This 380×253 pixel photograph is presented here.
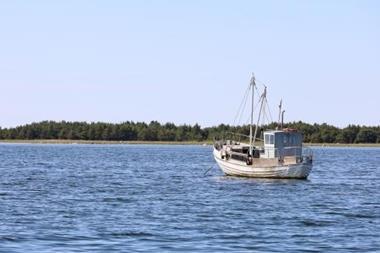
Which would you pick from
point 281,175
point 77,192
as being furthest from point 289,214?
point 281,175

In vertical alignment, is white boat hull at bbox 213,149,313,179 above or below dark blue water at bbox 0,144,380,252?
above

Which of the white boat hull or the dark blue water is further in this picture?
the white boat hull

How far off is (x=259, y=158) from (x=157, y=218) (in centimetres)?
4723

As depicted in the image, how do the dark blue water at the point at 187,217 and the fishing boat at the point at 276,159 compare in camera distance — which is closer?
the dark blue water at the point at 187,217

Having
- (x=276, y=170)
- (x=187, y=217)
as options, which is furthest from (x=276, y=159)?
(x=187, y=217)

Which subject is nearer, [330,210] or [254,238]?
[254,238]

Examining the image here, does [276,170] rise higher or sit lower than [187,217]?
higher

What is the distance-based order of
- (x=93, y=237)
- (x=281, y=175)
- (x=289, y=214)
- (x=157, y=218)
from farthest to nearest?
(x=281, y=175) < (x=289, y=214) < (x=157, y=218) < (x=93, y=237)

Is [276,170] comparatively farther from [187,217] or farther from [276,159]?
[187,217]

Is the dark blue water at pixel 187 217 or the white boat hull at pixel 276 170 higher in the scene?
the white boat hull at pixel 276 170

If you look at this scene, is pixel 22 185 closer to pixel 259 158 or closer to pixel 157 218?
pixel 259 158

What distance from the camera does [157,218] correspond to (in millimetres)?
53219

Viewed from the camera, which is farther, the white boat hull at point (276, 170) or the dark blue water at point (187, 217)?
the white boat hull at point (276, 170)

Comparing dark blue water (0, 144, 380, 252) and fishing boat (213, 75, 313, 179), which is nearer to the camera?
dark blue water (0, 144, 380, 252)
